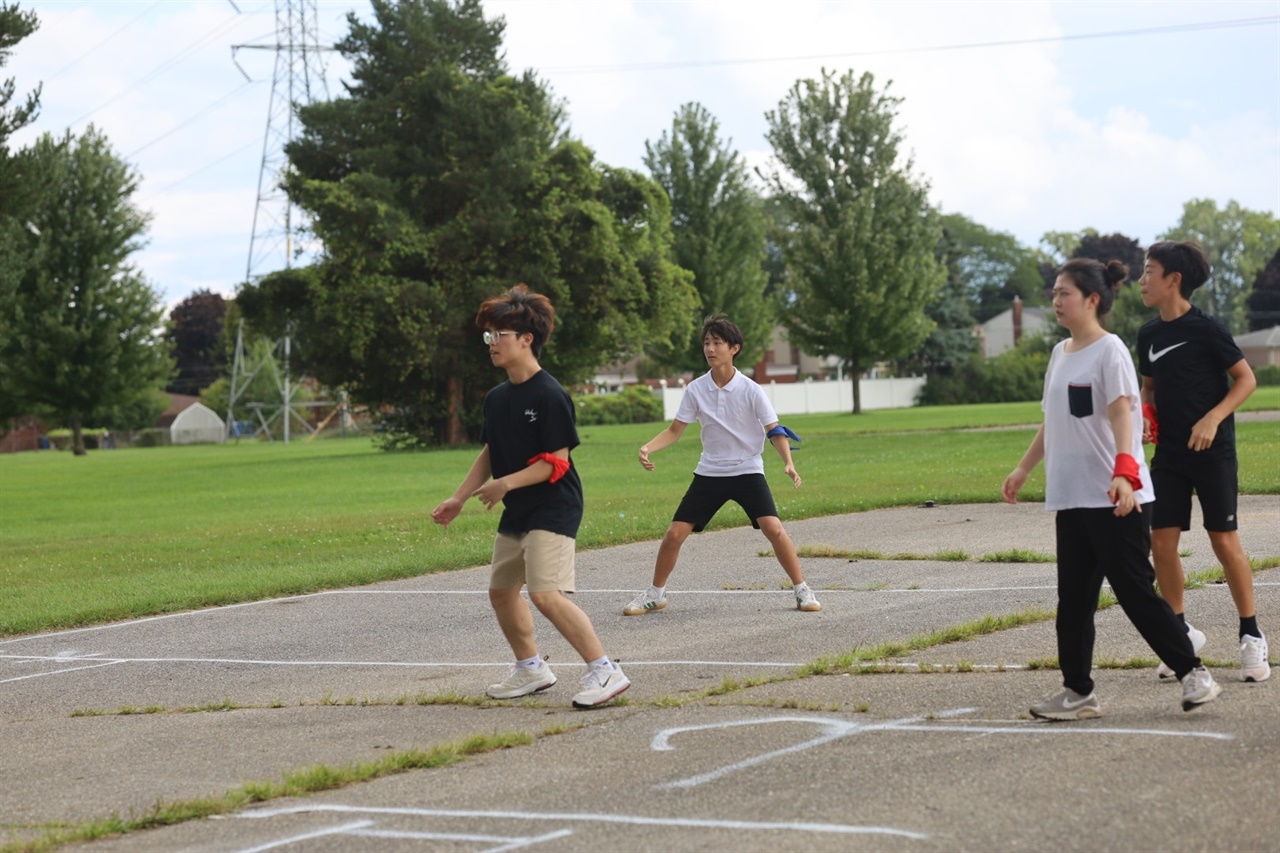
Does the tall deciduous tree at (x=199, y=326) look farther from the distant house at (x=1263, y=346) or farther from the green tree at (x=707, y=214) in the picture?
the distant house at (x=1263, y=346)

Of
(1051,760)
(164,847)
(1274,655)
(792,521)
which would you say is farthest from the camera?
(792,521)

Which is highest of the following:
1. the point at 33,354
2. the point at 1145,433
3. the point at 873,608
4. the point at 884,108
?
the point at 884,108

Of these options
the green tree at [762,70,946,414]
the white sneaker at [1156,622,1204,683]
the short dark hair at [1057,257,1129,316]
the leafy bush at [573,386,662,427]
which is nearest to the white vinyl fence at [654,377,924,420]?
the leafy bush at [573,386,662,427]

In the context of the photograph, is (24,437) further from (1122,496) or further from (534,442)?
(1122,496)

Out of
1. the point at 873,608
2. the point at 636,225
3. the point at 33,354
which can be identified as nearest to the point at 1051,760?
the point at 873,608

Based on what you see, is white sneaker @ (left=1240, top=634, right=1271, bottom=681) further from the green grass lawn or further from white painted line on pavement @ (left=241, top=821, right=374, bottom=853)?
the green grass lawn

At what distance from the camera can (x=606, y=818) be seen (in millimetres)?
4988

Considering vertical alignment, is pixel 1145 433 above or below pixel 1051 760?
above

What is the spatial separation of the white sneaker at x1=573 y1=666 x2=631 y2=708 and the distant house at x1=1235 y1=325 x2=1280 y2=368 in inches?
4722

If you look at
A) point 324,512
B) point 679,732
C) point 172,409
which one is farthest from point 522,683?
point 172,409

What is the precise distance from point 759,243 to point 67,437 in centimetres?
5531

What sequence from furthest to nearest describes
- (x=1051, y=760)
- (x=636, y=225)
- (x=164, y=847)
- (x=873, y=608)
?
(x=636, y=225) < (x=873, y=608) < (x=1051, y=760) < (x=164, y=847)

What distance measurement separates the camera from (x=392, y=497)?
1015 inches

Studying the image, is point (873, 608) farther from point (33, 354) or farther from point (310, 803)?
point (33, 354)
